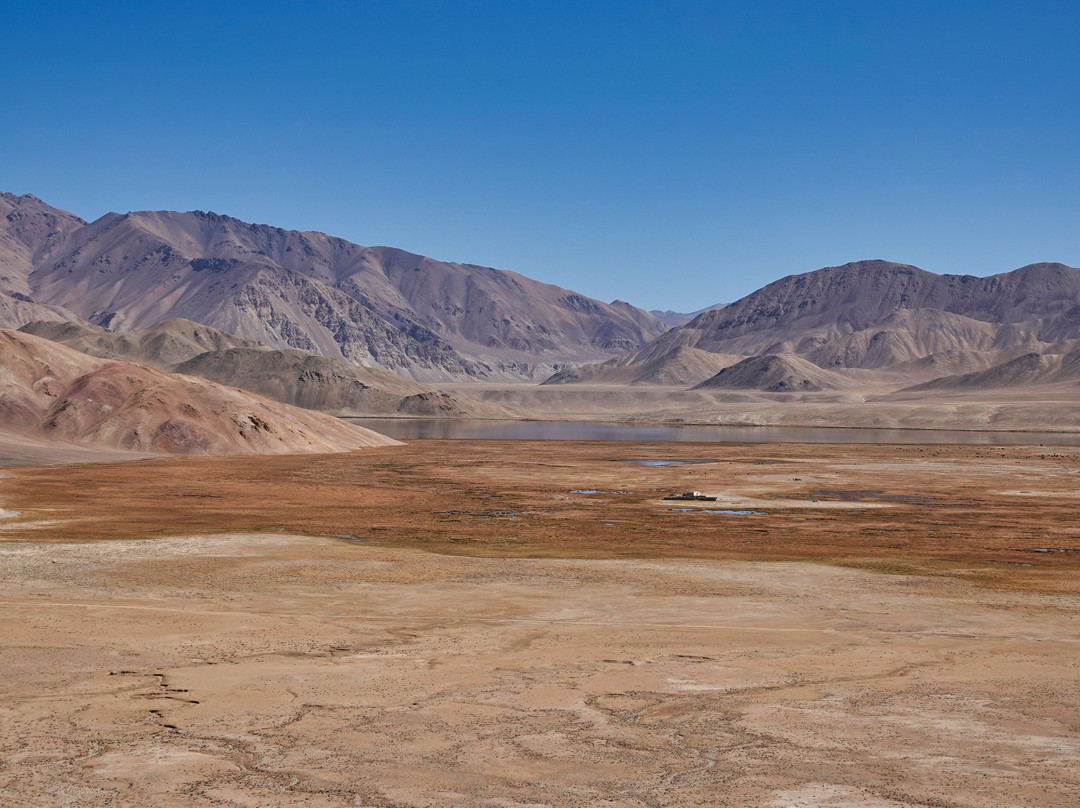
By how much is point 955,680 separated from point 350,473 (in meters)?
58.0

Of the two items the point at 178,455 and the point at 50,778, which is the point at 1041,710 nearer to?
the point at 50,778

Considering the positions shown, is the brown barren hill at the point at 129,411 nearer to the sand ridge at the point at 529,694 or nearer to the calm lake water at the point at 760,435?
the calm lake water at the point at 760,435

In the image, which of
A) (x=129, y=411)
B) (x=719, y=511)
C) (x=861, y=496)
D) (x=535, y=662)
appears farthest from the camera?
(x=129, y=411)

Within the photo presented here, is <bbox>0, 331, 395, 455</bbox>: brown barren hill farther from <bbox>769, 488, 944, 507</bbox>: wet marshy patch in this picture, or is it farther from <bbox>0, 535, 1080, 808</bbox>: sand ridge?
<bbox>0, 535, 1080, 808</bbox>: sand ridge

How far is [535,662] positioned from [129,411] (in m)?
79.9

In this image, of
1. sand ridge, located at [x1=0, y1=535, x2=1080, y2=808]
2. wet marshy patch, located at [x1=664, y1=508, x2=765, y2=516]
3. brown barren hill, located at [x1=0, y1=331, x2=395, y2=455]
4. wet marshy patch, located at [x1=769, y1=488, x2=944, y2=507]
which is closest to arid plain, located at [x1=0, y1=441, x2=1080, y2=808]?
sand ridge, located at [x1=0, y1=535, x2=1080, y2=808]

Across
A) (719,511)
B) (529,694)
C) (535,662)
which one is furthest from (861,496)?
(529,694)

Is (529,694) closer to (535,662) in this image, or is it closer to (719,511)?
(535,662)

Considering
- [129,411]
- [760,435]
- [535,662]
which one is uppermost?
[129,411]

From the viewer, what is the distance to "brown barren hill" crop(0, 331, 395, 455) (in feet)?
277

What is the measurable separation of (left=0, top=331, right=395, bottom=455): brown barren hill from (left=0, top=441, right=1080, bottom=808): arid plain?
150 ft

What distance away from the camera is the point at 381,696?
46.9 feet

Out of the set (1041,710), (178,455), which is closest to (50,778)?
(1041,710)

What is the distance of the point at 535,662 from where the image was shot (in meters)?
16.5
